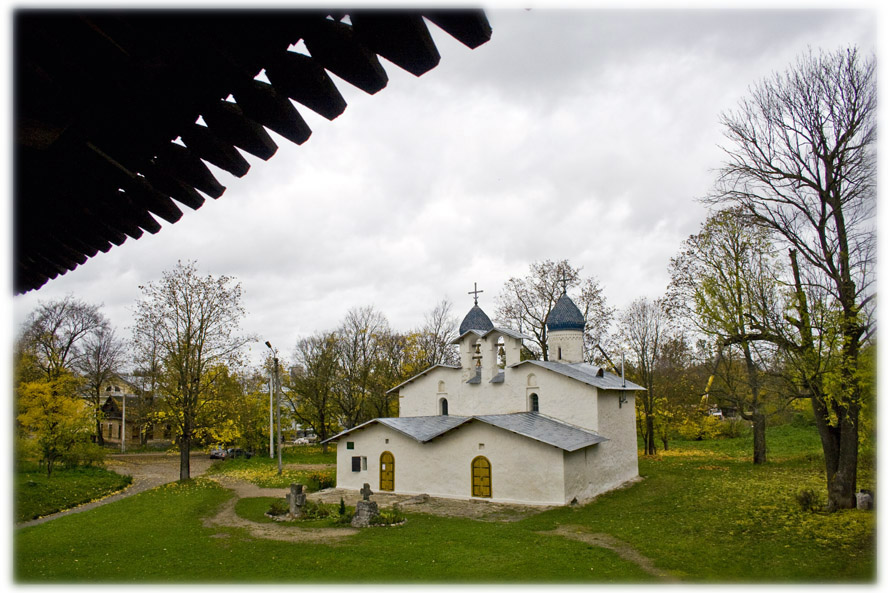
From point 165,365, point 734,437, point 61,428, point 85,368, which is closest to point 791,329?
point 165,365

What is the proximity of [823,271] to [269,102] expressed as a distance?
18215 mm

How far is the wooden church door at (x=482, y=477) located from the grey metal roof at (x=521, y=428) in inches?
66.1

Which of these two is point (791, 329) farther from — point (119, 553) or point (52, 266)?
point (119, 553)

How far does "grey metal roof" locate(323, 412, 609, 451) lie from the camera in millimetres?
22891

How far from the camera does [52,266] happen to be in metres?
5.33

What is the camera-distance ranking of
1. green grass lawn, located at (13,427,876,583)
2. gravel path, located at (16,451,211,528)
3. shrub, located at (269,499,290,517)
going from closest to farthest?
green grass lawn, located at (13,427,876,583) → shrub, located at (269,499,290,517) → gravel path, located at (16,451,211,528)

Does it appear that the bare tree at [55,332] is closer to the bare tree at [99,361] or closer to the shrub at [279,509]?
the bare tree at [99,361]

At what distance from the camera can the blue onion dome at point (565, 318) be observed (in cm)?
3262

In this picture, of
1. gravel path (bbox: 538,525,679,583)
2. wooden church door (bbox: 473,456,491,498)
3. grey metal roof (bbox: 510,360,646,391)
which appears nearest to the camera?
gravel path (bbox: 538,525,679,583)

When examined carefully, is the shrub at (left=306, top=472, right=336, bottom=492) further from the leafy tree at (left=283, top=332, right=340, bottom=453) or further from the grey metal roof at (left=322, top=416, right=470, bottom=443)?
the leafy tree at (left=283, top=332, right=340, bottom=453)

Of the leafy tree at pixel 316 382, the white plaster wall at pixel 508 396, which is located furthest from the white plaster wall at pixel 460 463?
the leafy tree at pixel 316 382

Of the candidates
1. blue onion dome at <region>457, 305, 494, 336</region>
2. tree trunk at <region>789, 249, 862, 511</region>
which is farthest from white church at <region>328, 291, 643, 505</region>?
tree trunk at <region>789, 249, 862, 511</region>

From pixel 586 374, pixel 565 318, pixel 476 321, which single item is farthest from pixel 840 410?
pixel 476 321

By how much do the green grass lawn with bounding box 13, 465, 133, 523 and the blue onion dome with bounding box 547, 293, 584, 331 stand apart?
24.5 metres
